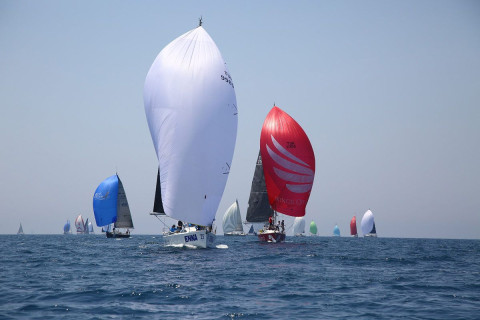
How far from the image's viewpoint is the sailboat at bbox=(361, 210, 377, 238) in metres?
130

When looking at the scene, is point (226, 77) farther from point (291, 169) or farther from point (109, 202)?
point (109, 202)

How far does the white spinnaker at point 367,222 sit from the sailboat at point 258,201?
78.5 meters

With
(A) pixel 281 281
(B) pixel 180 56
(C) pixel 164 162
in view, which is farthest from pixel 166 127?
(A) pixel 281 281

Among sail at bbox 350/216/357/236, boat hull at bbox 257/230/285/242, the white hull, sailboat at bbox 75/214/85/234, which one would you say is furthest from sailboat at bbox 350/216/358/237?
the white hull

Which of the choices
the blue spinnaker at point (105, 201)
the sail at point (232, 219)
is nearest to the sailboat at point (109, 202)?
the blue spinnaker at point (105, 201)

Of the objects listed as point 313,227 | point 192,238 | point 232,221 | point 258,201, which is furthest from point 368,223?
point 192,238

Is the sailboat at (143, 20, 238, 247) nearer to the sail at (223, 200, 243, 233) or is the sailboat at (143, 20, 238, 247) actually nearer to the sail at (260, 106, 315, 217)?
the sail at (260, 106, 315, 217)

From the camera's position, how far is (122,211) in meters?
76.3

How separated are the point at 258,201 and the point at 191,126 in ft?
92.5

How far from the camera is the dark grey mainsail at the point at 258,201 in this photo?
57.1 metres

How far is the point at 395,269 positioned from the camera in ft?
80.9

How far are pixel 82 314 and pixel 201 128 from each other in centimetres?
2011

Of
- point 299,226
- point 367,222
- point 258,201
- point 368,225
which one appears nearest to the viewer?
point 258,201

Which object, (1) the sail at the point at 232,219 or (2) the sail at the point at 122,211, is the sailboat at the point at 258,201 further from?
(1) the sail at the point at 232,219
